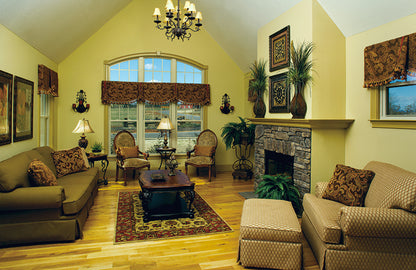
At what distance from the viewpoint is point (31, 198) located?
3033 millimetres

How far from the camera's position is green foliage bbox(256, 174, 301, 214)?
402 cm

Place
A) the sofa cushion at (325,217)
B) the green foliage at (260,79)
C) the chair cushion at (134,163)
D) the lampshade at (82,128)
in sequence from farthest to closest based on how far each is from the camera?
the chair cushion at (134,163) → the lampshade at (82,128) → the green foliage at (260,79) → the sofa cushion at (325,217)

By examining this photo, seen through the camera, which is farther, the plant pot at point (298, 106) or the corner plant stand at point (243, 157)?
the corner plant stand at point (243, 157)

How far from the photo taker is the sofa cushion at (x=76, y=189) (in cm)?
320

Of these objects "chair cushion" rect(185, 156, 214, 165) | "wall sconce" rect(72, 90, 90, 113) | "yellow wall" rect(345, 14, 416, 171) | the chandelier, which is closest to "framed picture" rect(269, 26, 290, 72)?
"yellow wall" rect(345, 14, 416, 171)

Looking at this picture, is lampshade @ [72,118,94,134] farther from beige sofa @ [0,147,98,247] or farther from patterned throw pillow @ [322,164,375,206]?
patterned throw pillow @ [322,164,375,206]

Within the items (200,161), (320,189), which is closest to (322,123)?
(320,189)

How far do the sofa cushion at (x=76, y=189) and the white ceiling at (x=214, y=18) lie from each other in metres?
2.21

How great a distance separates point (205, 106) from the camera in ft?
24.0

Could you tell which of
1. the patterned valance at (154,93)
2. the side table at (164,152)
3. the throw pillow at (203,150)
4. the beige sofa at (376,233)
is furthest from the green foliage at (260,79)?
the beige sofa at (376,233)

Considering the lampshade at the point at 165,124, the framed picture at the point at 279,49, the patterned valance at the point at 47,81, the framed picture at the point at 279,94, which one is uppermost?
the framed picture at the point at 279,49

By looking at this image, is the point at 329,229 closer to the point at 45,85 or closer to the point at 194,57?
the point at 45,85

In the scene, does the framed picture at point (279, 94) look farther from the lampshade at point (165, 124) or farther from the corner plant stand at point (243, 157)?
the lampshade at point (165, 124)

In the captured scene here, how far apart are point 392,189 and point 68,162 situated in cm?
440
